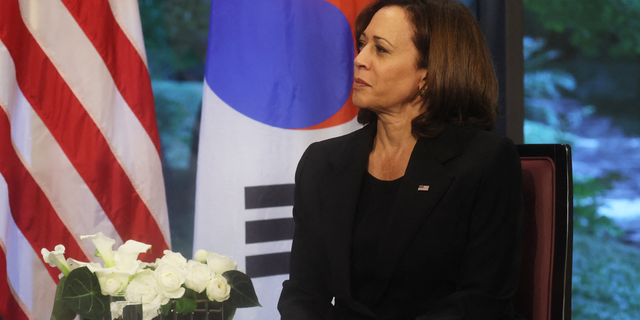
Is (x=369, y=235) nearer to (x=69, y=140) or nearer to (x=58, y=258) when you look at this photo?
Answer: (x=58, y=258)

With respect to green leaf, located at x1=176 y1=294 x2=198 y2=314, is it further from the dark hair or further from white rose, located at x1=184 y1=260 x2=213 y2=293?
the dark hair

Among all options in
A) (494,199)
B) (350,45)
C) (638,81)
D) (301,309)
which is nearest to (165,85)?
(350,45)

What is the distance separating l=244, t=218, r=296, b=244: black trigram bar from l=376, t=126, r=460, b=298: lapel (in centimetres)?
100

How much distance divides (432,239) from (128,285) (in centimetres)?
70

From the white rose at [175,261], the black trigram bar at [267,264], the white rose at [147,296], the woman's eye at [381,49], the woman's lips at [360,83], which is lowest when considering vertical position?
the black trigram bar at [267,264]

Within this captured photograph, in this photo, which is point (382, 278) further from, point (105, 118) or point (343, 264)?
point (105, 118)

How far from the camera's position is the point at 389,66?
4.75 ft

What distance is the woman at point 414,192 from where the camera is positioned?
1.27 m

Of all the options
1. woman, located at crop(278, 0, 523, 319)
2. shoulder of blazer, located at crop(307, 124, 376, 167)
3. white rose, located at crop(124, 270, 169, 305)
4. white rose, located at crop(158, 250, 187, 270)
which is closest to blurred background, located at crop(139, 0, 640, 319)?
shoulder of blazer, located at crop(307, 124, 376, 167)

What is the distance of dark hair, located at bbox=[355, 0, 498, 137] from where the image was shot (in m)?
1.42

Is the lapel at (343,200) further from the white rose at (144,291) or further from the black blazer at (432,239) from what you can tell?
the white rose at (144,291)

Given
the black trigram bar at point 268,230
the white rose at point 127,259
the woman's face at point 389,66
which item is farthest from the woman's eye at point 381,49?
Answer: the black trigram bar at point 268,230

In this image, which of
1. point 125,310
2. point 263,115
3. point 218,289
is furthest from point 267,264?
point 125,310

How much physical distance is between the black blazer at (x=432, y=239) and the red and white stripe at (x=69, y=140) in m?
0.91
